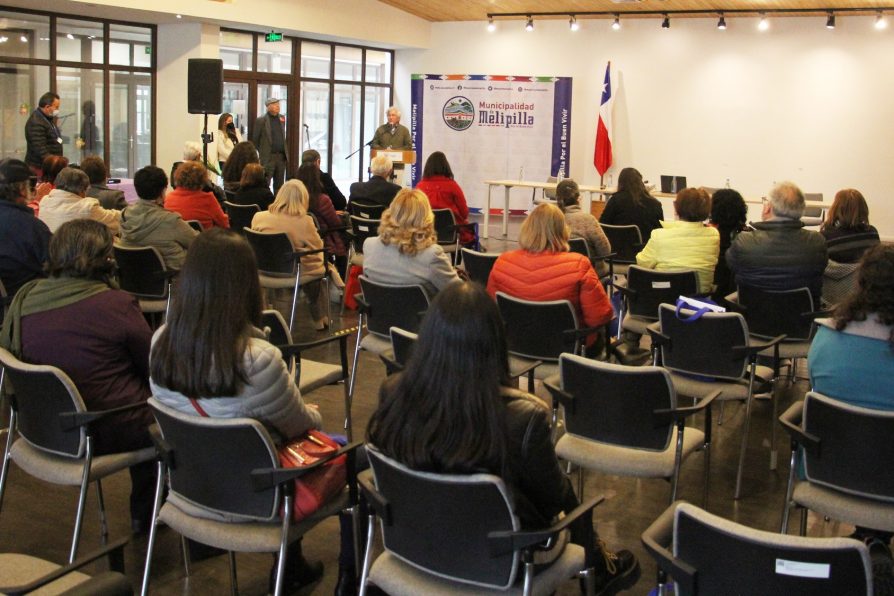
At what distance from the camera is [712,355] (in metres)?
4.31

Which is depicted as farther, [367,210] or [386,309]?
[367,210]

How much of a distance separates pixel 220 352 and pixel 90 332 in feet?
2.70

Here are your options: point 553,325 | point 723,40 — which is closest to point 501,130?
point 723,40

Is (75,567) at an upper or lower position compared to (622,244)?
lower

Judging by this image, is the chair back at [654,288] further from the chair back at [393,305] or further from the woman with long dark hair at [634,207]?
the woman with long dark hair at [634,207]

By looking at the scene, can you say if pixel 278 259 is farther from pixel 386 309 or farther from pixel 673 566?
pixel 673 566

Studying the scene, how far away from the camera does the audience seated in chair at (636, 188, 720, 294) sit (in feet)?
18.5

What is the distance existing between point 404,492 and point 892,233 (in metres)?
12.0

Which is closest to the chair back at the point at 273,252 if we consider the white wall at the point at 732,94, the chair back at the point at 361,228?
the chair back at the point at 361,228

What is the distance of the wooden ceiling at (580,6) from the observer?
1227cm

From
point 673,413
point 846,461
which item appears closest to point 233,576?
point 673,413

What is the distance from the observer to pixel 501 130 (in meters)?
15.0

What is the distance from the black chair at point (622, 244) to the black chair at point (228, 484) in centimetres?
470

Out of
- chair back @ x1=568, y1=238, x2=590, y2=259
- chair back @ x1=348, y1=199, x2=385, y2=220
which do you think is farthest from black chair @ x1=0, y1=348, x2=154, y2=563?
chair back @ x1=348, y1=199, x2=385, y2=220
